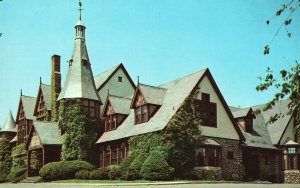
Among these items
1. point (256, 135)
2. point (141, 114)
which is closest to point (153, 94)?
point (141, 114)

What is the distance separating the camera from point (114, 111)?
141 feet

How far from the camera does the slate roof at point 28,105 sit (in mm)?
55269

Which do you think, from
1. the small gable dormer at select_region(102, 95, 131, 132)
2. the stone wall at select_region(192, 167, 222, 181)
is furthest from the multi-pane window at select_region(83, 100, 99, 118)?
the stone wall at select_region(192, 167, 222, 181)

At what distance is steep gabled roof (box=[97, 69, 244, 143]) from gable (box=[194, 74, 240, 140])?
489 millimetres

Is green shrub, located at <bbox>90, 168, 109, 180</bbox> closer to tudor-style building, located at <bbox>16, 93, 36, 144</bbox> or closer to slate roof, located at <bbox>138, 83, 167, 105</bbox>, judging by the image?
slate roof, located at <bbox>138, 83, 167, 105</bbox>

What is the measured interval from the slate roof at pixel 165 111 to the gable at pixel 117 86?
747 centimetres

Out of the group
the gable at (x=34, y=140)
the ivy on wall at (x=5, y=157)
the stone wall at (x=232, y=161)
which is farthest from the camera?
the ivy on wall at (x=5, y=157)

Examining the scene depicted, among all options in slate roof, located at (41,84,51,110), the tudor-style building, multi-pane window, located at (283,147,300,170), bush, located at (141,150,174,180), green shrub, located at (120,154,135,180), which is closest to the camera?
bush, located at (141,150,174,180)

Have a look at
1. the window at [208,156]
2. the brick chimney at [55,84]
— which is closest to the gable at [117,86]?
the brick chimney at [55,84]

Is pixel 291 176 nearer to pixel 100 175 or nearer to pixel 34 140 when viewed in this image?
pixel 100 175

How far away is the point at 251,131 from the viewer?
44.0m

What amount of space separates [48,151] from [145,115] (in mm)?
13649

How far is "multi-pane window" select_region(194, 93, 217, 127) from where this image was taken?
37531 mm

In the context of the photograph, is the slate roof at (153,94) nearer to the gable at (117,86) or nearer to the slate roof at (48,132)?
the gable at (117,86)
